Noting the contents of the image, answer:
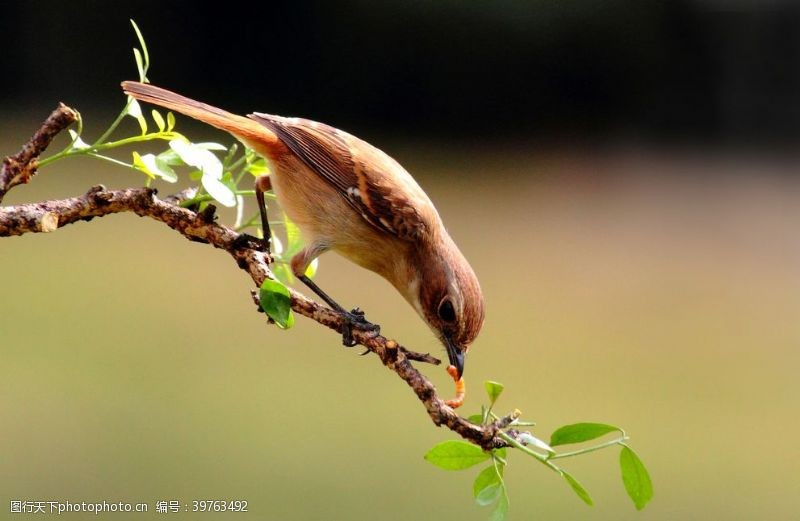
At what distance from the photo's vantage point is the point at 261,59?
17359 mm

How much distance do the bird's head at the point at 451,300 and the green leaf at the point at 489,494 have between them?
1.12 m

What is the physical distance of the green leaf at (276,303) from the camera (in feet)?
5.79

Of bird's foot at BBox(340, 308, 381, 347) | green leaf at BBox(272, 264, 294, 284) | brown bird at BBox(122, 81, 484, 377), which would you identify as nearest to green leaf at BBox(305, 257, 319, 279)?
brown bird at BBox(122, 81, 484, 377)

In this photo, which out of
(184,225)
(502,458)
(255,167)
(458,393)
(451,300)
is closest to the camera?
(502,458)

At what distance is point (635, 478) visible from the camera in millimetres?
1730

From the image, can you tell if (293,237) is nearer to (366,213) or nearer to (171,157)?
(366,213)

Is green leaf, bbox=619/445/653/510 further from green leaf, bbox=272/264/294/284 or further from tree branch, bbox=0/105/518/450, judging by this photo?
green leaf, bbox=272/264/294/284

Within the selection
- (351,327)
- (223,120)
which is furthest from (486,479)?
(223,120)

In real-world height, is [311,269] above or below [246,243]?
above

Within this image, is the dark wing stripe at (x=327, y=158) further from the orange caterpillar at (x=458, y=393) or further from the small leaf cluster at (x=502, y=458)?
the small leaf cluster at (x=502, y=458)

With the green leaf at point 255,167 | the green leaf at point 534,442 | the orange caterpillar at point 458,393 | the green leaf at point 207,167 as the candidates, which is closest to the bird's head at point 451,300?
the orange caterpillar at point 458,393

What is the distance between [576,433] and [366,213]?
4.82 feet

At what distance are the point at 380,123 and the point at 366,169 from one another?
1584cm

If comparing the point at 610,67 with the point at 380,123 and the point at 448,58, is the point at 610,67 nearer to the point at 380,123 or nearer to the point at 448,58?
the point at 448,58
